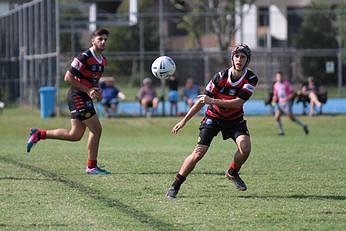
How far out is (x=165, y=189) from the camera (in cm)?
1196

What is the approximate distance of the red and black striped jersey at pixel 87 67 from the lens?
13.6m

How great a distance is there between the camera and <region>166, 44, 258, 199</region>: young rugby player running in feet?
35.9

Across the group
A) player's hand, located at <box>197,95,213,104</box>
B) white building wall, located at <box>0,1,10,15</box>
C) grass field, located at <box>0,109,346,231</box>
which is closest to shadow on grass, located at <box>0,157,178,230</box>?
grass field, located at <box>0,109,346,231</box>

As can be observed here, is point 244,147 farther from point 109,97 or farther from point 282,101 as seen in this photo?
point 109,97

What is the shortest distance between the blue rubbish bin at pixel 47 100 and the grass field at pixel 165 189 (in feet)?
32.3

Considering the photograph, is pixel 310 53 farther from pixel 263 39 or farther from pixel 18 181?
pixel 18 181

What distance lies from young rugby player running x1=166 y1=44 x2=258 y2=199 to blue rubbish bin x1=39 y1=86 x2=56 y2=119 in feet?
68.5

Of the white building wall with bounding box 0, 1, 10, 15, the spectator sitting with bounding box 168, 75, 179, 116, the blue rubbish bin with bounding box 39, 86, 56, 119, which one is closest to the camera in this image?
the blue rubbish bin with bounding box 39, 86, 56, 119

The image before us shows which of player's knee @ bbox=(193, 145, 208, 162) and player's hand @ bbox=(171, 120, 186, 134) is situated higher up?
player's hand @ bbox=(171, 120, 186, 134)

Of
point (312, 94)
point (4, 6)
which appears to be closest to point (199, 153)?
point (312, 94)

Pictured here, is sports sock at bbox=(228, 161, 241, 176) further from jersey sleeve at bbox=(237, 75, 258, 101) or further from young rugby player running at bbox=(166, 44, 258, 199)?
jersey sleeve at bbox=(237, 75, 258, 101)

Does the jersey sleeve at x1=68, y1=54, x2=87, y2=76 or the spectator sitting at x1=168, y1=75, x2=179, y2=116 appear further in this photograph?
the spectator sitting at x1=168, y1=75, x2=179, y2=116

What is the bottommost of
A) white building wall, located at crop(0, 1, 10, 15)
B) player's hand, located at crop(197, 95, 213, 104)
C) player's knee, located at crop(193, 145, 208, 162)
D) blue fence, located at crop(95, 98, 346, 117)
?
blue fence, located at crop(95, 98, 346, 117)

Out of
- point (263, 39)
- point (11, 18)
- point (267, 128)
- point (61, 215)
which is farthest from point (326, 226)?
point (263, 39)
